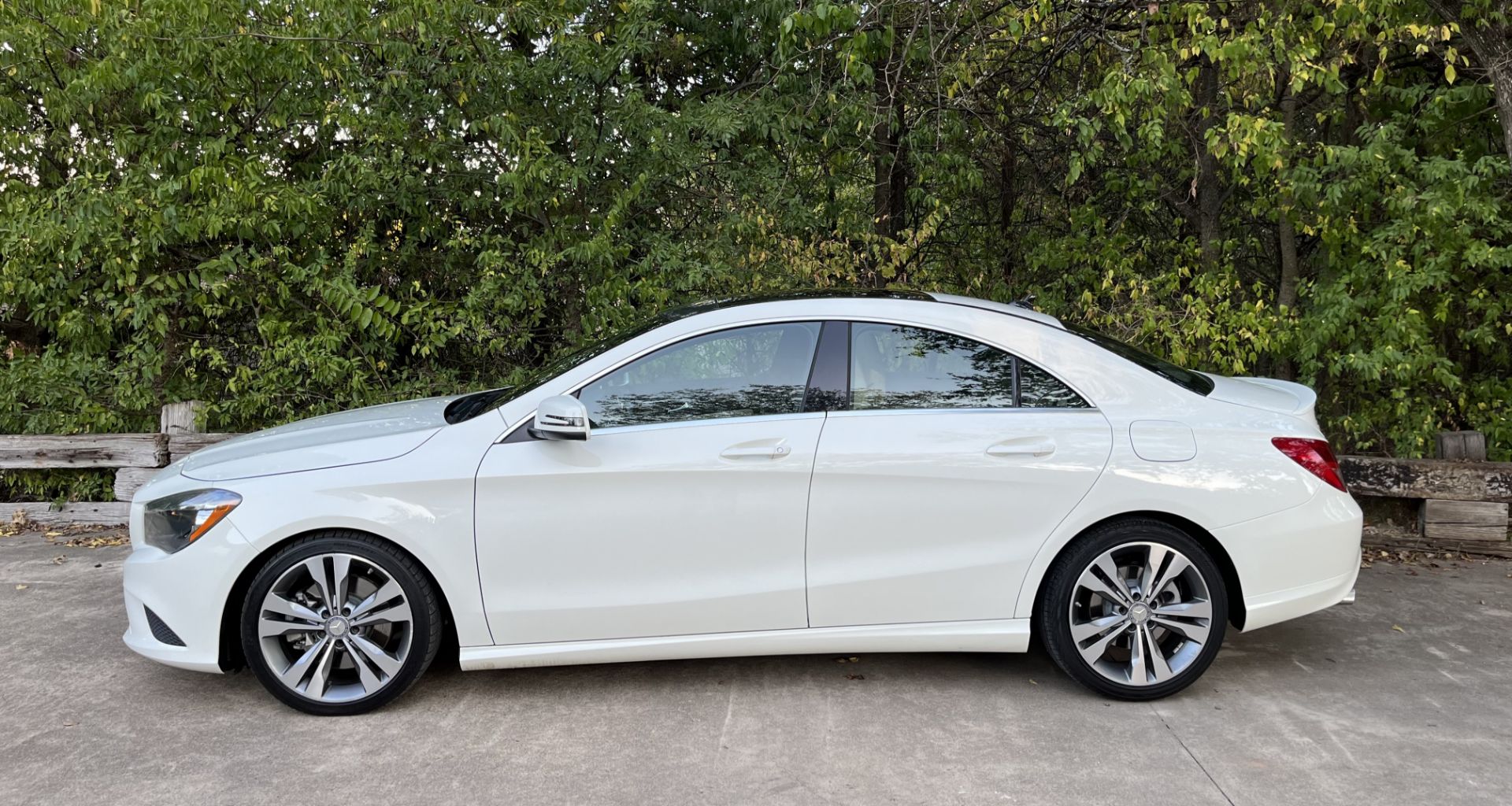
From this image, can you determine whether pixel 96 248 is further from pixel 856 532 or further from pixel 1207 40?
pixel 1207 40

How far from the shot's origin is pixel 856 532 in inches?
158

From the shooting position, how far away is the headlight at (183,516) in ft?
13.0

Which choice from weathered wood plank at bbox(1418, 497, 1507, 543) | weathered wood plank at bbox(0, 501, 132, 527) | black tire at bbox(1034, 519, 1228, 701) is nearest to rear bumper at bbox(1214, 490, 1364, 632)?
black tire at bbox(1034, 519, 1228, 701)

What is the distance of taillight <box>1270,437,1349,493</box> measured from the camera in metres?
4.12

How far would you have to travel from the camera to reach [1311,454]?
4133 mm

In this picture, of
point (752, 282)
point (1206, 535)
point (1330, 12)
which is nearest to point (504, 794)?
point (1206, 535)

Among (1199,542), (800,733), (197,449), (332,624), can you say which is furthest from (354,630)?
(197,449)

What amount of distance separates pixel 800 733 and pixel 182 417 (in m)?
5.50

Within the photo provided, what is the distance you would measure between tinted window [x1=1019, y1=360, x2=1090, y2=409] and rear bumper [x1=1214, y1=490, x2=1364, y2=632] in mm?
738

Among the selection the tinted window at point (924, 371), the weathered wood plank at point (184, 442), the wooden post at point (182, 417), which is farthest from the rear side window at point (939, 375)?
the wooden post at point (182, 417)

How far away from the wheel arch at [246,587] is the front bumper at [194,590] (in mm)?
22

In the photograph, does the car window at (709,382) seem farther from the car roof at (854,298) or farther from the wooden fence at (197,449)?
the wooden fence at (197,449)

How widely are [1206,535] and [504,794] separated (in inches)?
109

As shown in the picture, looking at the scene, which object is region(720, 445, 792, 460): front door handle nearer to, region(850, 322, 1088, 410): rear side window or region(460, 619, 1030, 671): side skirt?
region(850, 322, 1088, 410): rear side window
